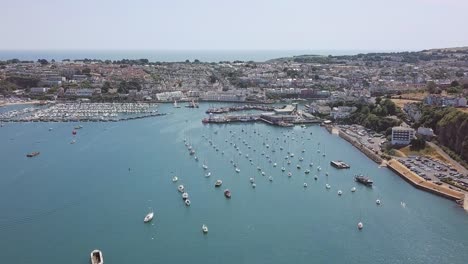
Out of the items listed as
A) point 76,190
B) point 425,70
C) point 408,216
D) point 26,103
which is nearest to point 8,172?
point 76,190

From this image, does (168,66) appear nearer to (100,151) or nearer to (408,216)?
(100,151)

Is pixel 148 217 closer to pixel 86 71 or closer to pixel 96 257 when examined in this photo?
pixel 96 257

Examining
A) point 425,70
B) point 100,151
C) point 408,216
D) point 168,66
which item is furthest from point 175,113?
point 425,70

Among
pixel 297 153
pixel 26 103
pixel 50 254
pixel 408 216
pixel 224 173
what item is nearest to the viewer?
pixel 50 254

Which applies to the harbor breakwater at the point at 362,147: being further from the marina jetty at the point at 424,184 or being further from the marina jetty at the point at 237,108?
the marina jetty at the point at 237,108

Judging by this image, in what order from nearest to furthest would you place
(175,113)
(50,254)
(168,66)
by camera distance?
(50,254) < (175,113) < (168,66)

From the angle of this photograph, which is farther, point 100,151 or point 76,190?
point 100,151

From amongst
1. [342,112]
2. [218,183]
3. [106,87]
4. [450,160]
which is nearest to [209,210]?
[218,183]
